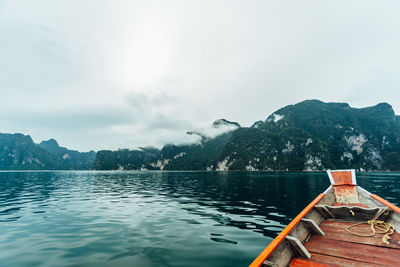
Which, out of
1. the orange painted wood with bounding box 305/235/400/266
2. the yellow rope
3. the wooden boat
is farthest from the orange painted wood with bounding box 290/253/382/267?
the yellow rope

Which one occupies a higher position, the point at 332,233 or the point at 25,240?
the point at 332,233

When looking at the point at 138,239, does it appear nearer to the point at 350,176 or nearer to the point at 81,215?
the point at 81,215

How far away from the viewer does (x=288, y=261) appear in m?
4.21

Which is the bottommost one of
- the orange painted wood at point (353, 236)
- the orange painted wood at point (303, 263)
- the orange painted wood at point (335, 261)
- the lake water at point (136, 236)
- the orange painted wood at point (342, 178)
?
the lake water at point (136, 236)

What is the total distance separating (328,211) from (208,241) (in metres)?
5.88

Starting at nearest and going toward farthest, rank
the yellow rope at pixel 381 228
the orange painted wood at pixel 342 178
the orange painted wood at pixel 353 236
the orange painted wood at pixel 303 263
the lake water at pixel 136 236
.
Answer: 1. the orange painted wood at pixel 303 263
2. the orange painted wood at pixel 353 236
3. the yellow rope at pixel 381 228
4. the lake water at pixel 136 236
5. the orange painted wood at pixel 342 178

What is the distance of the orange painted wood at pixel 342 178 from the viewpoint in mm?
12641

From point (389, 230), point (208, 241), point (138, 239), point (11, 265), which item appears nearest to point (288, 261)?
point (389, 230)

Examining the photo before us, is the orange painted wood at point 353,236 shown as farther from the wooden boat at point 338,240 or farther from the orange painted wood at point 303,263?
the orange painted wood at point 303,263

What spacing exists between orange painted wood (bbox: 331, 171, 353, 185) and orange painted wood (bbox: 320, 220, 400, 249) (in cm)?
699

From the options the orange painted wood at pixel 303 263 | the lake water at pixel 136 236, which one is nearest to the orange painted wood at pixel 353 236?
the orange painted wood at pixel 303 263

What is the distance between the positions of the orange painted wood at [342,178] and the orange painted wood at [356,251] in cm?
937

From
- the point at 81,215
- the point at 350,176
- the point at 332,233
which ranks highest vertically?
the point at 350,176

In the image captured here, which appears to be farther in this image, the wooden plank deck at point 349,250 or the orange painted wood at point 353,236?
the orange painted wood at point 353,236
